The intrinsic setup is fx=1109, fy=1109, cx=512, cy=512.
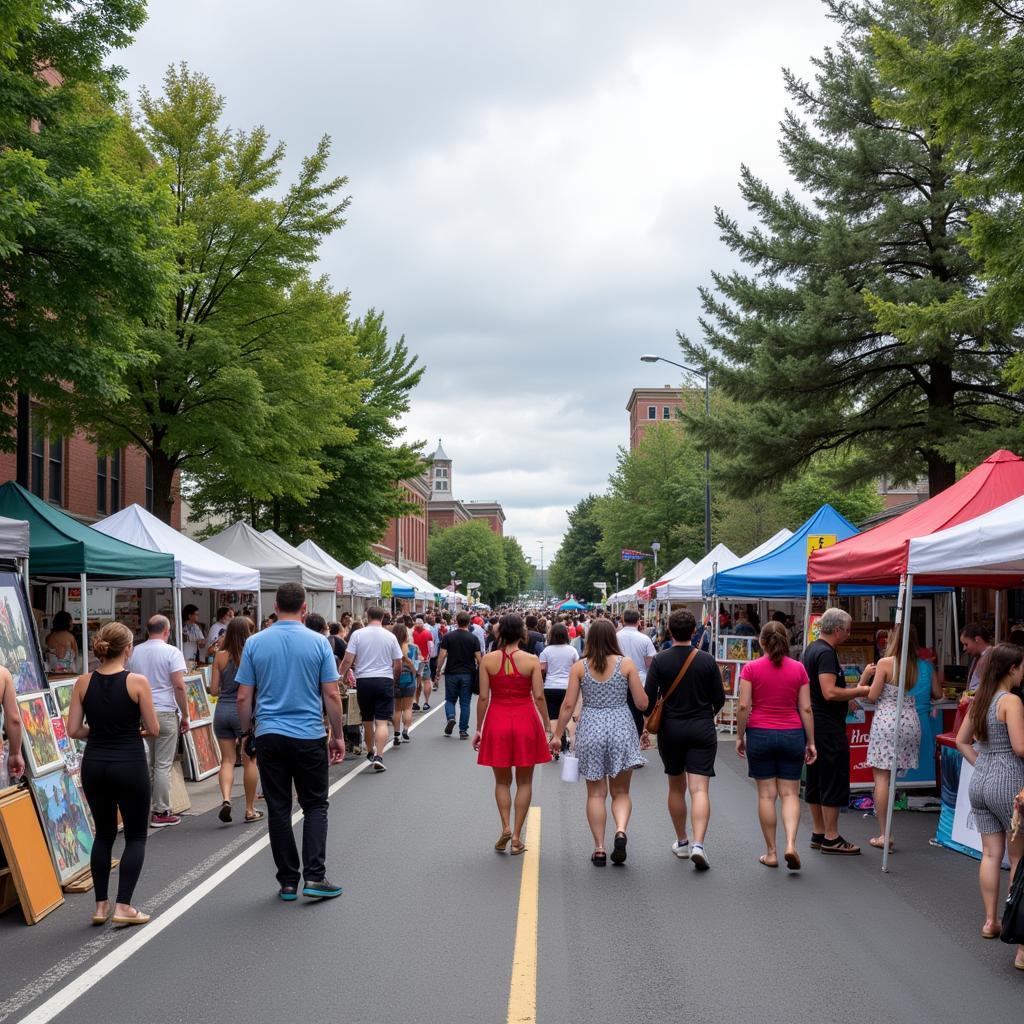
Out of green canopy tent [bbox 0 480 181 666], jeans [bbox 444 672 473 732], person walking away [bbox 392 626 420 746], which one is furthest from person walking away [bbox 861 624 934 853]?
jeans [bbox 444 672 473 732]

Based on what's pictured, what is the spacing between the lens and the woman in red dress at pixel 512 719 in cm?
849

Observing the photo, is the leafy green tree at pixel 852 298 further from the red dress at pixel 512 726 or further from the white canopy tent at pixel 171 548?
the red dress at pixel 512 726

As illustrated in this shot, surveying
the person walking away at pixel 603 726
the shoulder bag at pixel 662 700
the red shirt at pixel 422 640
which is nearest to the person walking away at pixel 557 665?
the person walking away at pixel 603 726

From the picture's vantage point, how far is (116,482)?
33.1m

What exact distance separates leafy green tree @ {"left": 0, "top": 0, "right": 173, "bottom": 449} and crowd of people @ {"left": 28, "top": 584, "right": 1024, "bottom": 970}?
521 centimetres

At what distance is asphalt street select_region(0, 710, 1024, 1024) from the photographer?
17.0 ft

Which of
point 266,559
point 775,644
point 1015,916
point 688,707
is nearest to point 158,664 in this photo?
point 688,707

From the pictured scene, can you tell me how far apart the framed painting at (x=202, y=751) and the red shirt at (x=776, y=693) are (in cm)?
710

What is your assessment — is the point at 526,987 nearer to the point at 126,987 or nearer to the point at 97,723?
the point at 126,987

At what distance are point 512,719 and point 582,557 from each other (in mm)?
117161

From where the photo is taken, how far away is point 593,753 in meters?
8.40

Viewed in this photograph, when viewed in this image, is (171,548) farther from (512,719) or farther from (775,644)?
(775,644)

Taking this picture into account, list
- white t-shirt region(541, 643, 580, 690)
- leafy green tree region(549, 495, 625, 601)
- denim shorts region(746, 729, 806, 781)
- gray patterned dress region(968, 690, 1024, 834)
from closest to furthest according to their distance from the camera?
gray patterned dress region(968, 690, 1024, 834) < denim shorts region(746, 729, 806, 781) < white t-shirt region(541, 643, 580, 690) < leafy green tree region(549, 495, 625, 601)

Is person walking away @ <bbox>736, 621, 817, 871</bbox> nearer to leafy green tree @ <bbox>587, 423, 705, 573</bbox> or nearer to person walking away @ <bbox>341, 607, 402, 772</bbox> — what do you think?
person walking away @ <bbox>341, 607, 402, 772</bbox>
